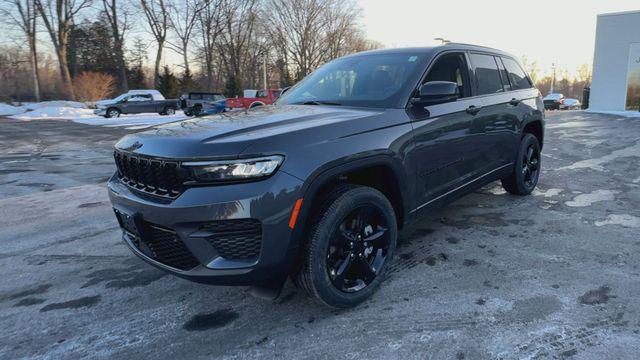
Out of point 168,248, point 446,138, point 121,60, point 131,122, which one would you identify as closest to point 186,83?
point 121,60

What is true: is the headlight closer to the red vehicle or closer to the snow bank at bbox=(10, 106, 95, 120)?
the red vehicle

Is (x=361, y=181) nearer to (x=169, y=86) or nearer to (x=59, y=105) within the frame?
(x=59, y=105)

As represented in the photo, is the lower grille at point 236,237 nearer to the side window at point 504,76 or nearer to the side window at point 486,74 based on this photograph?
the side window at point 486,74

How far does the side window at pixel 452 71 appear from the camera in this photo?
364 centimetres

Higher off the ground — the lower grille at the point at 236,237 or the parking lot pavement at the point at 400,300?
the lower grille at the point at 236,237

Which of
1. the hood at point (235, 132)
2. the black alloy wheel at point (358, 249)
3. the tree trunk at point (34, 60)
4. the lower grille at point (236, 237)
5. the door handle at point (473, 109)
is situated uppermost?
the tree trunk at point (34, 60)

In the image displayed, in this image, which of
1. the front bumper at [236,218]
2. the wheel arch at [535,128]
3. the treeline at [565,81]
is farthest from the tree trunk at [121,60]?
the treeline at [565,81]

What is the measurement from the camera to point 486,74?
445 centimetres

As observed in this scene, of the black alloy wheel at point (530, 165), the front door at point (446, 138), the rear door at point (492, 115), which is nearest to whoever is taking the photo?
the front door at point (446, 138)

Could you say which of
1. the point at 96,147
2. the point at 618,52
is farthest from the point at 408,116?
the point at 618,52

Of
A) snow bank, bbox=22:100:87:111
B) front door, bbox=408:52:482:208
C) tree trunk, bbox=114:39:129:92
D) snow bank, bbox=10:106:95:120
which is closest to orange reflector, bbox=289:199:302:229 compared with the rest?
front door, bbox=408:52:482:208

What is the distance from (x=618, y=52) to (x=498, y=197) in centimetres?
2196

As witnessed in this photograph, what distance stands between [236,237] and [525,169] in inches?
171

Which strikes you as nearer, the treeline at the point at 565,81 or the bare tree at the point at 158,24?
the bare tree at the point at 158,24
